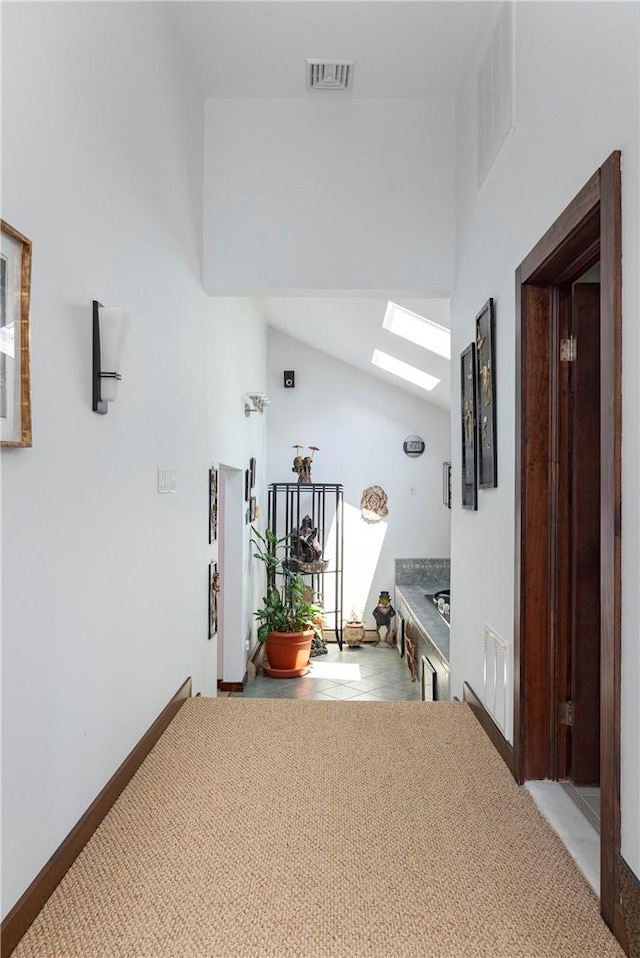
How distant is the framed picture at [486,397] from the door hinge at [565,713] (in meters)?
0.79

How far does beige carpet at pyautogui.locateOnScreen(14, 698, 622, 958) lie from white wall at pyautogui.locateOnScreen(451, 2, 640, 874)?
14.9 inches

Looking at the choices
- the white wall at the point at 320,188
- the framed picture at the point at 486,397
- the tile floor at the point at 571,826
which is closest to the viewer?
the tile floor at the point at 571,826

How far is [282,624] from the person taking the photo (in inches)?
260

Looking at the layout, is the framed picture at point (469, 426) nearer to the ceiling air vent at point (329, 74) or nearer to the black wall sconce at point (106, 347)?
the ceiling air vent at point (329, 74)

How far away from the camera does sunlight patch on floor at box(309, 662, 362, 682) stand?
6586mm

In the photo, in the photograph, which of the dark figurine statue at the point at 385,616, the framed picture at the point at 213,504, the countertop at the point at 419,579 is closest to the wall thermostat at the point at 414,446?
the countertop at the point at 419,579

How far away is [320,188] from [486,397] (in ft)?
5.08

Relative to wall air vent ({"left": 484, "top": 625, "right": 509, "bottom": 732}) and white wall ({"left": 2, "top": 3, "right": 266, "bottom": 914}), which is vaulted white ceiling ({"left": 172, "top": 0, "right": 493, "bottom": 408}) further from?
wall air vent ({"left": 484, "top": 625, "right": 509, "bottom": 732})

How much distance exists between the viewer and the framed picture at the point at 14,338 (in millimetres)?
1345

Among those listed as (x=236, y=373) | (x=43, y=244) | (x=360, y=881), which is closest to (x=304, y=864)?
(x=360, y=881)

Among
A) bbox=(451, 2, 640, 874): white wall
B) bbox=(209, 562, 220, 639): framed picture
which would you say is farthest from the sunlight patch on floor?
bbox=(451, 2, 640, 874): white wall

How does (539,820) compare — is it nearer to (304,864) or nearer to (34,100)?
(304,864)

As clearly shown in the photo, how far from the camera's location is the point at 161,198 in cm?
266

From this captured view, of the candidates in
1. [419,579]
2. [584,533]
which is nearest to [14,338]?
[584,533]
